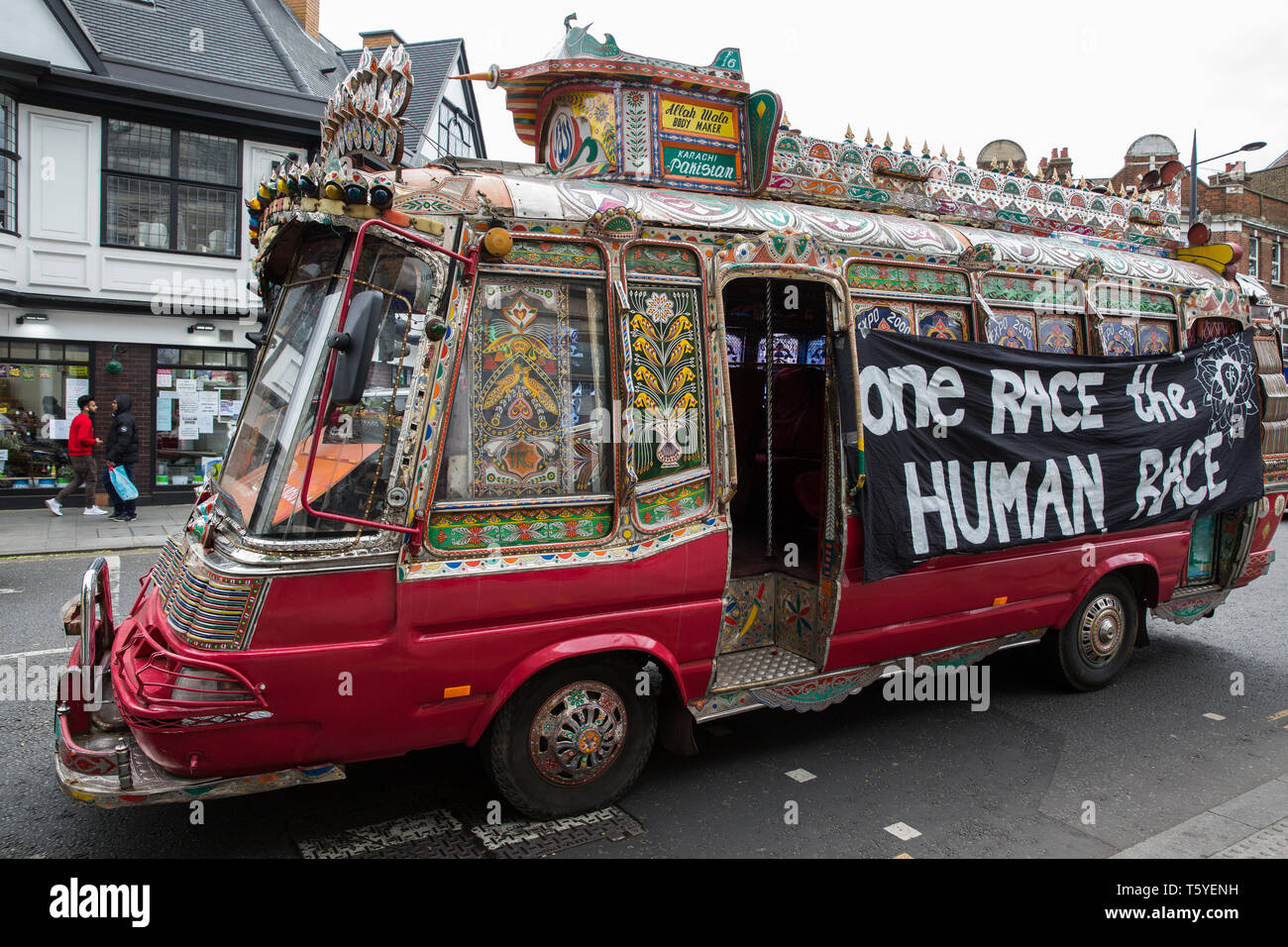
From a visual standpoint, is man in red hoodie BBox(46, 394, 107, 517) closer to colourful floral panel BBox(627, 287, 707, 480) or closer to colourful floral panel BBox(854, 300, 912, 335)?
colourful floral panel BBox(627, 287, 707, 480)

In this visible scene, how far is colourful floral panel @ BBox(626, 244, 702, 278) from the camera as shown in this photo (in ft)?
14.1

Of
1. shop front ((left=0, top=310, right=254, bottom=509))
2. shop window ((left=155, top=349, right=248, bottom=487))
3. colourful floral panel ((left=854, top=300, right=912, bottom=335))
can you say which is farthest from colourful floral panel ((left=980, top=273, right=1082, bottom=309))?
shop window ((left=155, top=349, right=248, bottom=487))

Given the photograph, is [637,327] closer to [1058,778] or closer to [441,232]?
[441,232]

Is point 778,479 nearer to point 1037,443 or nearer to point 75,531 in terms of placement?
point 1037,443

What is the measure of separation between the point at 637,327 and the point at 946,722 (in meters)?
3.38

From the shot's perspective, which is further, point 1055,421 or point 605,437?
point 1055,421

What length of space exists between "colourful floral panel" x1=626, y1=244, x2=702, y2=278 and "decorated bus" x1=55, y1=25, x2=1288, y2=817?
2cm

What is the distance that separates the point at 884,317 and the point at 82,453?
1330cm

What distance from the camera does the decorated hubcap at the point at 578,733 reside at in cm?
415

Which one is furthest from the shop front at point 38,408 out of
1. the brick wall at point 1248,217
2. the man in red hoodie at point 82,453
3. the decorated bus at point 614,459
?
the brick wall at point 1248,217

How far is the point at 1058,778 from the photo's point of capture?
195 inches

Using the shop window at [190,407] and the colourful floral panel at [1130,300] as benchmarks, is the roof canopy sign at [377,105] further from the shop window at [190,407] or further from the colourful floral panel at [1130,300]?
the shop window at [190,407]

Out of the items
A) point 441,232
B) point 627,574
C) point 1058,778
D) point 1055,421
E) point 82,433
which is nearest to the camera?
point 441,232
